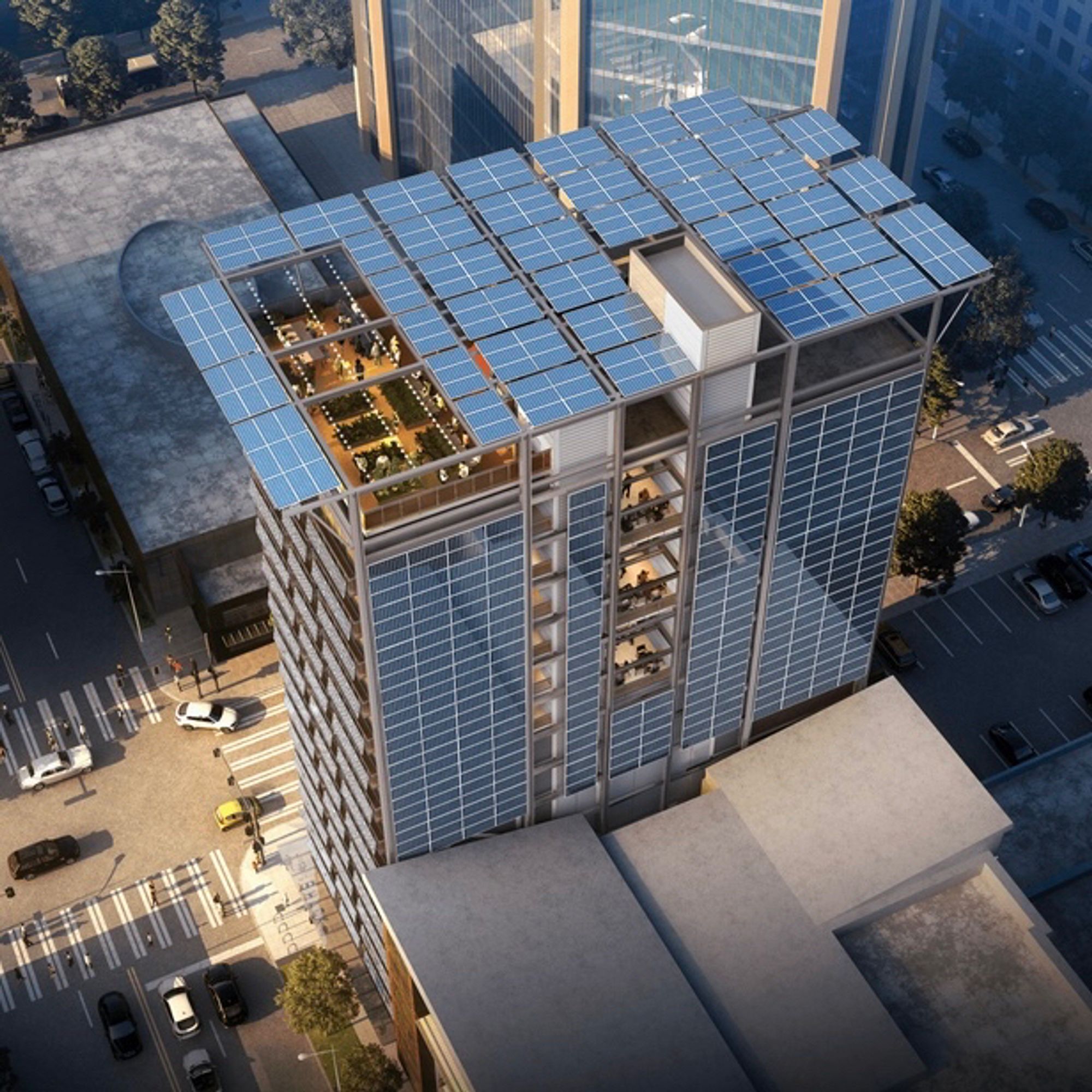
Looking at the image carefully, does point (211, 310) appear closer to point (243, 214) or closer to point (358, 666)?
point (358, 666)

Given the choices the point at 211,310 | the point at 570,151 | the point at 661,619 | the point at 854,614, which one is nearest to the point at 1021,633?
the point at 854,614

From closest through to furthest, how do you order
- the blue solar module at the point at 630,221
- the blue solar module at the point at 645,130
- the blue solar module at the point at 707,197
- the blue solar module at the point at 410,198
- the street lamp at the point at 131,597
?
the blue solar module at the point at 630,221, the blue solar module at the point at 410,198, the blue solar module at the point at 707,197, the blue solar module at the point at 645,130, the street lamp at the point at 131,597

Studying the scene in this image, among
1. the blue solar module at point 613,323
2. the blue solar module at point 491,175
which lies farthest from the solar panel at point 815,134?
the blue solar module at point 613,323

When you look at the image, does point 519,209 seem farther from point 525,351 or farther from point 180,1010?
point 180,1010

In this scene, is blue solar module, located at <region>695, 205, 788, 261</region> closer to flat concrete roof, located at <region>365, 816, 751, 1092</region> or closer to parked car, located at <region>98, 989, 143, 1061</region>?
flat concrete roof, located at <region>365, 816, 751, 1092</region>

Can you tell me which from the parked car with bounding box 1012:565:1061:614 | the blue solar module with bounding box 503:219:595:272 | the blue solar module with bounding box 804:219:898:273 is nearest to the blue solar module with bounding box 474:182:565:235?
the blue solar module with bounding box 503:219:595:272

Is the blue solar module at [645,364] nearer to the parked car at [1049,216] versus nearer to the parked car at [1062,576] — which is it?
the parked car at [1062,576]

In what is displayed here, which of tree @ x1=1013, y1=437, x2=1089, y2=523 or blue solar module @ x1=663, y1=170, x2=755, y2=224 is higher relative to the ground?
blue solar module @ x1=663, y1=170, x2=755, y2=224
